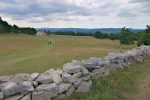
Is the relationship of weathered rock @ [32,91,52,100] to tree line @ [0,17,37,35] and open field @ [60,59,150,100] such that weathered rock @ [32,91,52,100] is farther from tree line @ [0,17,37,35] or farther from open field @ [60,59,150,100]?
tree line @ [0,17,37,35]

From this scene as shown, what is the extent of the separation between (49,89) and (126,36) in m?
86.2

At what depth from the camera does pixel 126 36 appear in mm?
94125

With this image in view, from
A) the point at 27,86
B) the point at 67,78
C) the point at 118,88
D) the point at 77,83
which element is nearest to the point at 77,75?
the point at 77,83

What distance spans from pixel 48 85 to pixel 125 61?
9.47m

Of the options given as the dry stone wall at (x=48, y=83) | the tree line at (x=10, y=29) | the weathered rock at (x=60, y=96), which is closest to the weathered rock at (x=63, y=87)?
the dry stone wall at (x=48, y=83)

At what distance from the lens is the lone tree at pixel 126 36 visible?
93500 millimetres

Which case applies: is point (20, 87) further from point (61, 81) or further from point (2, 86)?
point (61, 81)

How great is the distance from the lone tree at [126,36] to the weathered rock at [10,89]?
281 feet

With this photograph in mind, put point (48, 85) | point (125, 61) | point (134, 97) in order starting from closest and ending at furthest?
1. point (48, 85)
2. point (134, 97)
3. point (125, 61)

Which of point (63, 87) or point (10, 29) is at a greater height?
point (63, 87)

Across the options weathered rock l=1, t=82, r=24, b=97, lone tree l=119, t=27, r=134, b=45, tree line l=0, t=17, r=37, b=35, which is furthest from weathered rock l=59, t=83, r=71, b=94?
tree line l=0, t=17, r=37, b=35

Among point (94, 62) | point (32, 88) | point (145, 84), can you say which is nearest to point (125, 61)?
point (145, 84)

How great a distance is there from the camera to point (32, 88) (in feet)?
29.2

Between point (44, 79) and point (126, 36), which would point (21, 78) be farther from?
point (126, 36)
